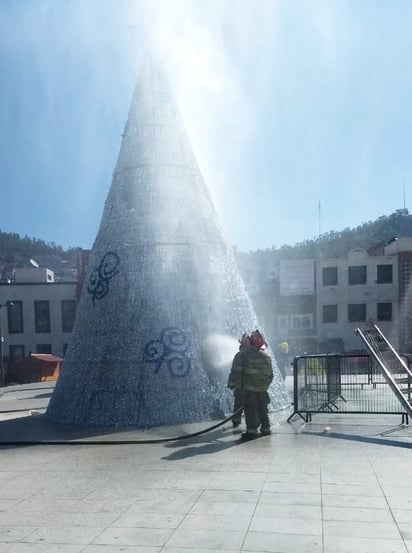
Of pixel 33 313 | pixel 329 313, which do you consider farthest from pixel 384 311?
pixel 33 313

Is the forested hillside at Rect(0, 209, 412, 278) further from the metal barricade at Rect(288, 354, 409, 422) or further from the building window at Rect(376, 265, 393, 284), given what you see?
the metal barricade at Rect(288, 354, 409, 422)

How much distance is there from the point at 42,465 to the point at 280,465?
2812 mm

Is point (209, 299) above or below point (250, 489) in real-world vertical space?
above

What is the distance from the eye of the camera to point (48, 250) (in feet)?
373

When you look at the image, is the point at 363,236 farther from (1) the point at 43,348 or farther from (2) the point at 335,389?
(2) the point at 335,389

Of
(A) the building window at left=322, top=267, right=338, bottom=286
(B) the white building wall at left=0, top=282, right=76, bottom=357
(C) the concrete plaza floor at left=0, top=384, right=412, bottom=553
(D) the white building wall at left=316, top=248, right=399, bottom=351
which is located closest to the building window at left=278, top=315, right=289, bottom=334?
(D) the white building wall at left=316, top=248, right=399, bottom=351

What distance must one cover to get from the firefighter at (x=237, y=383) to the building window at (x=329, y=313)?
3215cm

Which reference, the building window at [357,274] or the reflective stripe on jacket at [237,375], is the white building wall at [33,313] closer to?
the building window at [357,274]

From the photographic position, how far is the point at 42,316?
43.6 m

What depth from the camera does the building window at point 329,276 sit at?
4059 cm

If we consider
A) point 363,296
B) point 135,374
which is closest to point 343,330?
point 363,296

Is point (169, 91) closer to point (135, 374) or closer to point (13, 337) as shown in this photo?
point (135, 374)

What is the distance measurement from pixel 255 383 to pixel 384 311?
3315 centimetres

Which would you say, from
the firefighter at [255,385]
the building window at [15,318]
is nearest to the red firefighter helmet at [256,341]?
the firefighter at [255,385]
